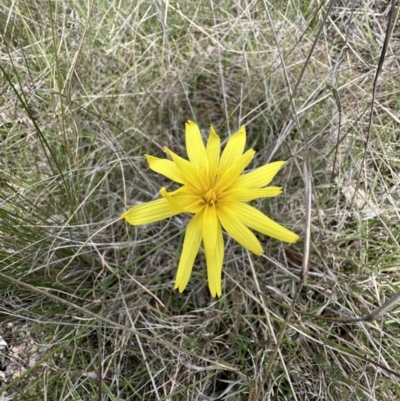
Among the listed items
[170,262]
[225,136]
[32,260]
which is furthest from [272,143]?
[32,260]

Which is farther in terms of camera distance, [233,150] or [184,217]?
[184,217]

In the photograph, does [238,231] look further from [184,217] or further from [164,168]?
[184,217]

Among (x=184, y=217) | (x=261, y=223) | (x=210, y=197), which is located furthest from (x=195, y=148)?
(x=184, y=217)

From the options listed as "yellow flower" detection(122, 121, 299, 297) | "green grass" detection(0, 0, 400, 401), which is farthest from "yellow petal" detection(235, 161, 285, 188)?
"green grass" detection(0, 0, 400, 401)

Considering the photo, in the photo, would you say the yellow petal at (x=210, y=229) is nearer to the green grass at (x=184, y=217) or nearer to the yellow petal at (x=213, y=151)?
the yellow petal at (x=213, y=151)

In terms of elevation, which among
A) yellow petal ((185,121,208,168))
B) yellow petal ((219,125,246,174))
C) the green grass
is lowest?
the green grass

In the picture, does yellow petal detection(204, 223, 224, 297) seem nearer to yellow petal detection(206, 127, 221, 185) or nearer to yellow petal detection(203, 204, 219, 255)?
yellow petal detection(203, 204, 219, 255)
